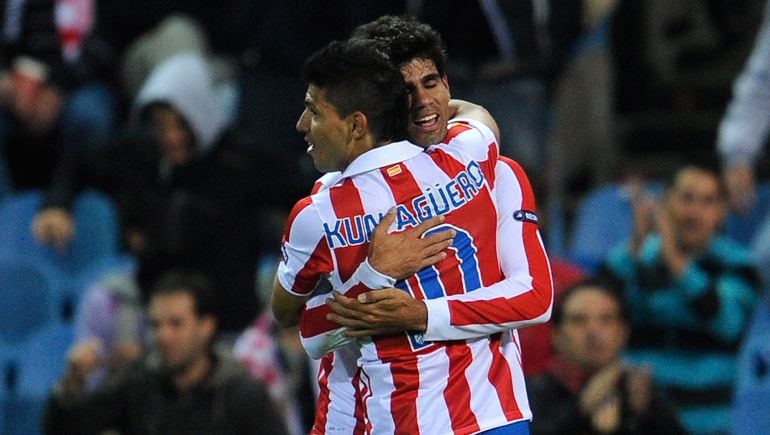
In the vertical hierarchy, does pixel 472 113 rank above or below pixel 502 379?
above

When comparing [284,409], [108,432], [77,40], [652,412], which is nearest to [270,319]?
[284,409]

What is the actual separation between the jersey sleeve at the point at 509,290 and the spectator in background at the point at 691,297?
8.19 feet

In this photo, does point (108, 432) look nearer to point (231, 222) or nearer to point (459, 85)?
point (231, 222)

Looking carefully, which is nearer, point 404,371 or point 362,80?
point 362,80

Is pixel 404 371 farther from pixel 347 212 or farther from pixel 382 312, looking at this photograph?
pixel 347 212

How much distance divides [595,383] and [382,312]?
7.47ft

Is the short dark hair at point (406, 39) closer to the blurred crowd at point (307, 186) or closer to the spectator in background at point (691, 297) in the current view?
the blurred crowd at point (307, 186)

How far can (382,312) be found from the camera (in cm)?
371

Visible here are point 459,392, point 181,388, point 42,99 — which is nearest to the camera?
point 459,392

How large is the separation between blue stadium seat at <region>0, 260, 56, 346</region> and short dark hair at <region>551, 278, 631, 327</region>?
2.93m

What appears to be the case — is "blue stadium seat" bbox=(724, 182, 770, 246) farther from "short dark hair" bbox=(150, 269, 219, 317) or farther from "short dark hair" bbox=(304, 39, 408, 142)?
"short dark hair" bbox=(304, 39, 408, 142)

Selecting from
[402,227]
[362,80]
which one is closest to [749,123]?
[402,227]

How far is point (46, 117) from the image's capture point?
8359 millimetres

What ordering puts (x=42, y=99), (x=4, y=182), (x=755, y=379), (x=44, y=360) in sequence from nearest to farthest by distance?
(x=755, y=379) < (x=44, y=360) < (x=42, y=99) < (x=4, y=182)
